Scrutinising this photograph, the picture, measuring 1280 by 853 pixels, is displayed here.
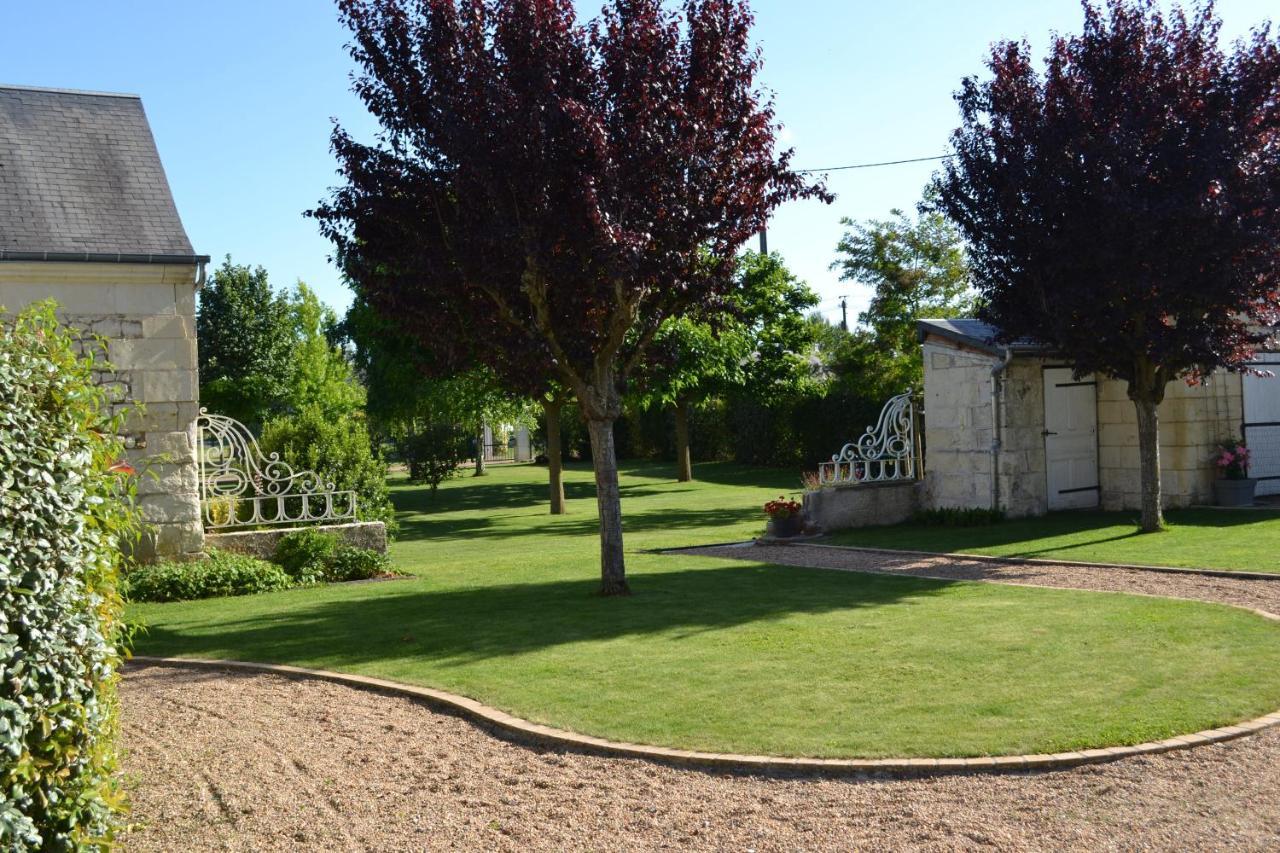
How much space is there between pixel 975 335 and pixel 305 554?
32.3 ft

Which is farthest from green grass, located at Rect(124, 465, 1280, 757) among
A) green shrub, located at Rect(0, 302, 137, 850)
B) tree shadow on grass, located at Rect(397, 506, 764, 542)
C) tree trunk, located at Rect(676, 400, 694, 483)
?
tree trunk, located at Rect(676, 400, 694, 483)

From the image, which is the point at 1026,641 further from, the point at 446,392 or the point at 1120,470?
the point at 446,392

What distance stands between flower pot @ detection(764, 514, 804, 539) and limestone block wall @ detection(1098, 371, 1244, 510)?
5274mm

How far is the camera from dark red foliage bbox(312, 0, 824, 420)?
964 centimetres

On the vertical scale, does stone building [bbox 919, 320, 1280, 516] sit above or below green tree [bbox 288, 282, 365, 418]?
below

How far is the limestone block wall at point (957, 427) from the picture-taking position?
16078 millimetres

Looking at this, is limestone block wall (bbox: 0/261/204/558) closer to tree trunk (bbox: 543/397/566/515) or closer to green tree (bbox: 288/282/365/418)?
tree trunk (bbox: 543/397/566/515)

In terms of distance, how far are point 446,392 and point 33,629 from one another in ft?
72.1

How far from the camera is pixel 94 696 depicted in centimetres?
371

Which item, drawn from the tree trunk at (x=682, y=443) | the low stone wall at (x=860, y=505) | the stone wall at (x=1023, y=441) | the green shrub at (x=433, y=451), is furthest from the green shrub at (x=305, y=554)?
the tree trunk at (x=682, y=443)

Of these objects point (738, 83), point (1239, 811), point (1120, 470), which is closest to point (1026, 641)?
point (1239, 811)

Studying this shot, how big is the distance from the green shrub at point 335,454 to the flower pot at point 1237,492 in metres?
12.3

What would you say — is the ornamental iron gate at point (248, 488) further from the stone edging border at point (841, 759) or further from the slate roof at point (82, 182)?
the stone edging border at point (841, 759)

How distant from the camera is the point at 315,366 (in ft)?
146
